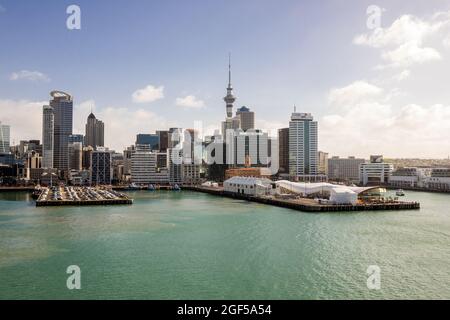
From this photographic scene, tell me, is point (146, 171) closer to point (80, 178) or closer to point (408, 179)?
point (80, 178)

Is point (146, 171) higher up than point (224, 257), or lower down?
higher up

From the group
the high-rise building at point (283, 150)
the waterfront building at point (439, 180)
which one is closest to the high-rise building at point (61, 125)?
the high-rise building at point (283, 150)

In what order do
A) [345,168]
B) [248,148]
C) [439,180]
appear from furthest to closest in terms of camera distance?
[345,168], [248,148], [439,180]

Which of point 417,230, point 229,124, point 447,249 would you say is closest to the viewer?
point 447,249

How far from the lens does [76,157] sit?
150250 millimetres

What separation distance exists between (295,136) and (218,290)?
110m

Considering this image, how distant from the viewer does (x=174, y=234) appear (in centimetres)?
2872

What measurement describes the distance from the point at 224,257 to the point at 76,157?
14027 centimetres

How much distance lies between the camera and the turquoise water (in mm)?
16312

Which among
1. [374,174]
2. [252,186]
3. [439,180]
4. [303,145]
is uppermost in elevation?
[303,145]

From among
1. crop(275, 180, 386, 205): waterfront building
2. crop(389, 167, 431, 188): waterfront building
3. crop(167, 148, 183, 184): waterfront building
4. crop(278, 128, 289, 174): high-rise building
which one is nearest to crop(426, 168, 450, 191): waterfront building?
crop(389, 167, 431, 188): waterfront building

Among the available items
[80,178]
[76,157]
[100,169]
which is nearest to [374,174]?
[100,169]
